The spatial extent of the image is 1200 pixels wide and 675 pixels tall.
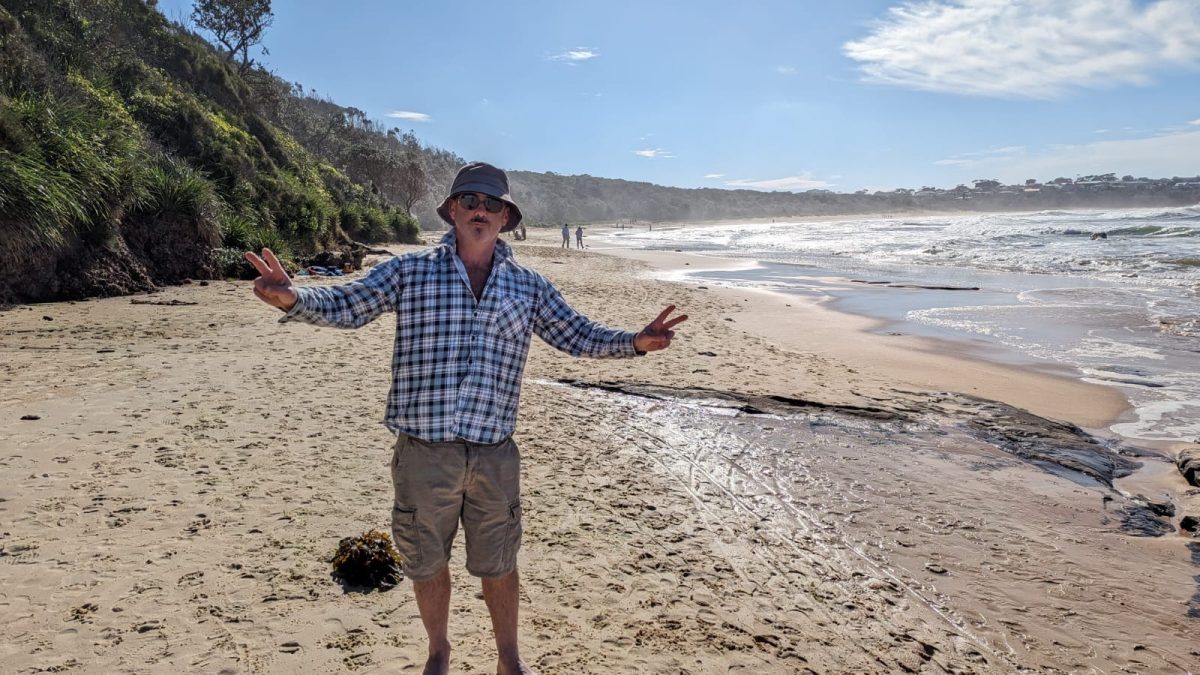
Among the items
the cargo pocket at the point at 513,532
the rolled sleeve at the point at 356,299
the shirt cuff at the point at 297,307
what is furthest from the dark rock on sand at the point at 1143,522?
the shirt cuff at the point at 297,307

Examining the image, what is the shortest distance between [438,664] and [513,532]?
0.63 m

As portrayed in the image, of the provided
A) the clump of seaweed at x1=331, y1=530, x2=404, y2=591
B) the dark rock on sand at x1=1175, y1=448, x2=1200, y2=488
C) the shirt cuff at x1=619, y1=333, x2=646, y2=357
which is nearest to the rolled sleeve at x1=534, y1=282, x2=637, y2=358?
the shirt cuff at x1=619, y1=333, x2=646, y2=357

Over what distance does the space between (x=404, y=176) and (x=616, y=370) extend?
3567 centimetres

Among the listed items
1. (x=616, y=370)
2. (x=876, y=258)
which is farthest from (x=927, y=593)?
(x=876, y=258)

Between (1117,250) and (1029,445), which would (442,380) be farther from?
(1117,250)

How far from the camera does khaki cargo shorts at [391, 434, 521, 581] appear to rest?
2.38m

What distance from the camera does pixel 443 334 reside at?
241 centimetres

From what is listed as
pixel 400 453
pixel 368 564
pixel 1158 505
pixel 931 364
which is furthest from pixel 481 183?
pixel 931 364

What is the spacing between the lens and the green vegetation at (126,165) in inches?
396

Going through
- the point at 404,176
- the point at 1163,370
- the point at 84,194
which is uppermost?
the point at 404,176

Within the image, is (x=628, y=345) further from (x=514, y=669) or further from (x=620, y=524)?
(x=620, y=524)

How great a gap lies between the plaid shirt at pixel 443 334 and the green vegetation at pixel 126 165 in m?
9.87

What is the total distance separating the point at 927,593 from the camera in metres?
3.69

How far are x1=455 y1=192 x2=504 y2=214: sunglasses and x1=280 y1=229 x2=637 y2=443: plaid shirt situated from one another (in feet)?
0.40
